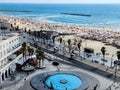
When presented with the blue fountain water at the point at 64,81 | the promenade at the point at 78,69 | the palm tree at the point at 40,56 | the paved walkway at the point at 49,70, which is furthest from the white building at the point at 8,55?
the blue fountain water at the point at 64,81

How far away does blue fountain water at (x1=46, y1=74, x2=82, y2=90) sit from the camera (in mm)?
46016

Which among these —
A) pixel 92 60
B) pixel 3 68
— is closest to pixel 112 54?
pixel 92 60

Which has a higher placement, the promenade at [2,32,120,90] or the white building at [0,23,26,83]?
the white building at [0,23,26,83]

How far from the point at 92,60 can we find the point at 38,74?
61.5 ft

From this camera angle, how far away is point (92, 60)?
2566 inches

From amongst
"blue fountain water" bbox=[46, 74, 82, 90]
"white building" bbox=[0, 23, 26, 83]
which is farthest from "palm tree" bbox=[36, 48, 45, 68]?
"blue fountain water" bbox=[46, 74, 82, 90]

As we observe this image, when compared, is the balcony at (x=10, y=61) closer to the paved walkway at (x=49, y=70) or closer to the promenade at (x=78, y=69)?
the promenade at (x=78, y=69)

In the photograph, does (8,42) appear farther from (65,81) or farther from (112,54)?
(112,54)

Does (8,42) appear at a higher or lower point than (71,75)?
Answer: higher

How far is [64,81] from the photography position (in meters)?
48.5

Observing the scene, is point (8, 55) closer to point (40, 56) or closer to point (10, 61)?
point (10, 61)

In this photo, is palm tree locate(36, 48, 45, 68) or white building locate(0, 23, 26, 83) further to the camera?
palm tree locate(36, 48, 45, 68)

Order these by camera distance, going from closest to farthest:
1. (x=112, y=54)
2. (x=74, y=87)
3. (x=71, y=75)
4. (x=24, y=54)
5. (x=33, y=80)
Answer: (x=74, y=87)
(x=33, y=80)
(x=71, y=75)
(x=24, y=54)
(x=112, y=54)

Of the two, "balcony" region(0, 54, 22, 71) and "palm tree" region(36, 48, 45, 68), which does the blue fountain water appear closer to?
"palm tree" region(36, 48, 45, 68)
